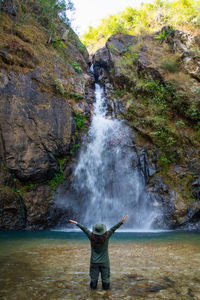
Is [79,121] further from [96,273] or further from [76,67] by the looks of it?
[96,273]

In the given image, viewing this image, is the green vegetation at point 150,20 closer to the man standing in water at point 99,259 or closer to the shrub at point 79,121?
the shrub at point 79,121

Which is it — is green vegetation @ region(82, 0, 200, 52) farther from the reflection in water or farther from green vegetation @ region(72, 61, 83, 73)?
the reflection in water

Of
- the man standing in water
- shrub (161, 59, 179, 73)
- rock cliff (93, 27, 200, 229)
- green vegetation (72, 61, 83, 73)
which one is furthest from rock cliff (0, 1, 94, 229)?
the man standing in water

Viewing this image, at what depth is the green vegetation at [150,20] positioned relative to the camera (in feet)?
60.4

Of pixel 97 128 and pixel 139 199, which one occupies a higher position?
pixel 97 128

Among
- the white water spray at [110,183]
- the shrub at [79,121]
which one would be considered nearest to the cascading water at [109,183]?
the white water spray at [110,183]

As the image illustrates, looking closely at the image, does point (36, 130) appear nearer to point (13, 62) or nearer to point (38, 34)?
point (13, 62)

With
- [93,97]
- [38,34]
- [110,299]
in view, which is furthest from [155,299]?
[38,34]

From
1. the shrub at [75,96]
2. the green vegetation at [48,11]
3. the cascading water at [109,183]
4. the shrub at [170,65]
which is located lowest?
the cascading water at [109,183]

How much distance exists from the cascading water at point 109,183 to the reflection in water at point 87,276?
5.56 m

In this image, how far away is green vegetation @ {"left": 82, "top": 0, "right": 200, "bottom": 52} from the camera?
18.4 metres

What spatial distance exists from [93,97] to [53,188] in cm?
860

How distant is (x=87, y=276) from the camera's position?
388 cm

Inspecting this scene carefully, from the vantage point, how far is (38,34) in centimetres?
1531
